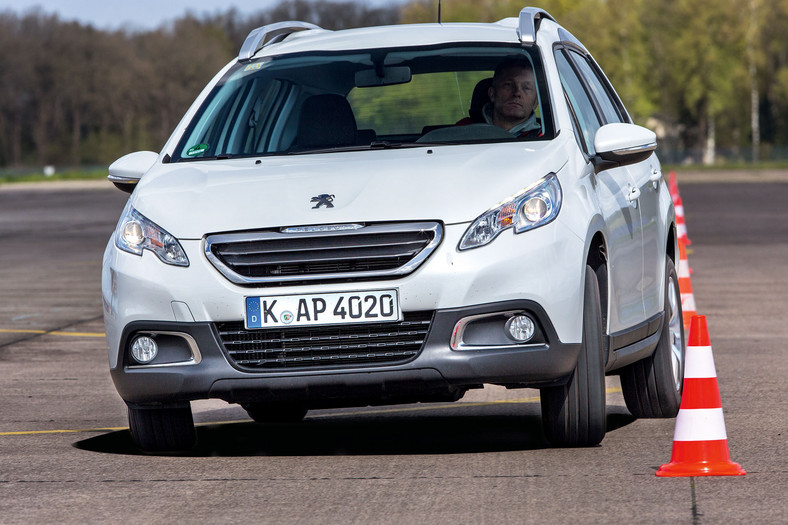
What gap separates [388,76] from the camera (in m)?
6.93

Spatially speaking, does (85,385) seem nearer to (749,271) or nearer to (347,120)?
(347,120)

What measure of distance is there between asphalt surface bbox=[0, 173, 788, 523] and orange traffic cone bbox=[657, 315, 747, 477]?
0.08m

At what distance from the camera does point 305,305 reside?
17.7 feet

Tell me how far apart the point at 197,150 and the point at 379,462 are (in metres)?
1.77

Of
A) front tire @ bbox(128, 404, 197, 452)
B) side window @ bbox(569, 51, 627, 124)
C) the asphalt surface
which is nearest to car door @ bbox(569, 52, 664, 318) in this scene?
side window @ bbox(569, 51, 627, 124)

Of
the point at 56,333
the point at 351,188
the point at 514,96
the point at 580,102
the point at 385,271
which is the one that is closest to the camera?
the point at 385,271

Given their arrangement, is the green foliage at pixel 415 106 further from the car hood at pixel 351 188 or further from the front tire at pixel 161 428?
the front tire at pixel 161 428

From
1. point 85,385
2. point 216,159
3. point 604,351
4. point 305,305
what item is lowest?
point 85,385

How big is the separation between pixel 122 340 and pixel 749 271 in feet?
39.7

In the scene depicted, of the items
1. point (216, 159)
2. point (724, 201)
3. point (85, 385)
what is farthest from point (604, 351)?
point (724, 201)

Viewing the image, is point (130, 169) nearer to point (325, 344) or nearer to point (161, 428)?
point (161, 428)

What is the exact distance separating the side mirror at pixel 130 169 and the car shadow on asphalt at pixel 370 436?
1.20 m

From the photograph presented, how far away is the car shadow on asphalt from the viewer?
243 inches

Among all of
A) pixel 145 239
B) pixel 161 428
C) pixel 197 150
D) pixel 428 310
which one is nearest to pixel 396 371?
pixel 428 310
